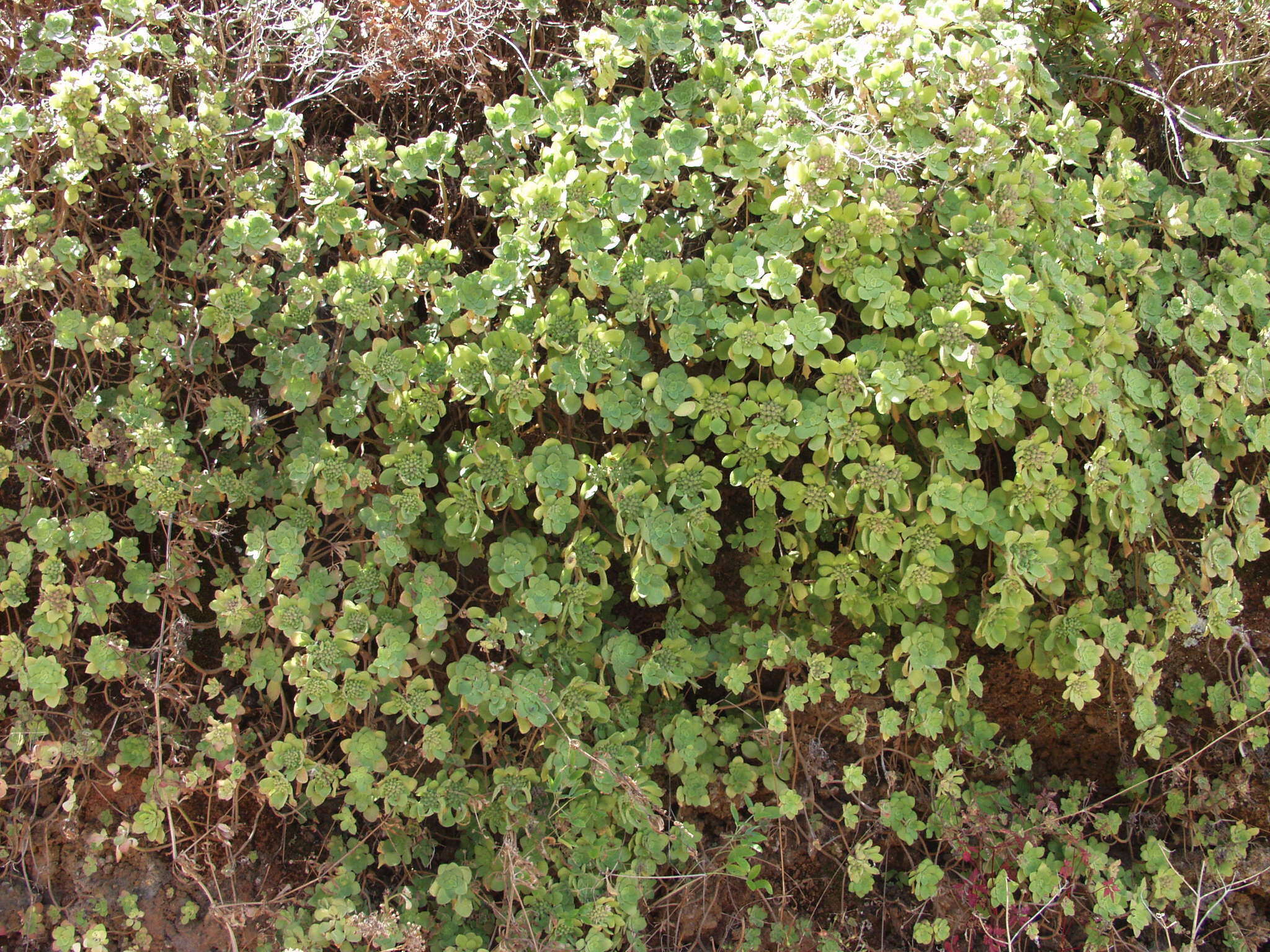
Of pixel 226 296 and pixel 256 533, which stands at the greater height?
pixel 226 296

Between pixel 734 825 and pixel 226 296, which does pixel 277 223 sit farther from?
pixel 734 825

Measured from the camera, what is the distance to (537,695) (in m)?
1.94

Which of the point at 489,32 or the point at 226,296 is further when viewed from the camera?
the point at 489,32

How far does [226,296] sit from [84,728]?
0.98 meters

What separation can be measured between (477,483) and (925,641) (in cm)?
98

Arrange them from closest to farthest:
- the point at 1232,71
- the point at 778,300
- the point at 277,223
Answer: the point at 778,300 < the point at 277,223 < the point at 1232,71

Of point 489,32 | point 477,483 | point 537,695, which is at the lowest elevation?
point 537,695

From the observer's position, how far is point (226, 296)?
1.97 m

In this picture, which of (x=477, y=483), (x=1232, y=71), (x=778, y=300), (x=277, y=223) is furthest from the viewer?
(x=1232, y=71)

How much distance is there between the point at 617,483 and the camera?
1.95 meters

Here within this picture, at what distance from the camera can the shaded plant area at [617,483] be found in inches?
75.6

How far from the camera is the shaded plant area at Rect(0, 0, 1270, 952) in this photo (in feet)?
6.30

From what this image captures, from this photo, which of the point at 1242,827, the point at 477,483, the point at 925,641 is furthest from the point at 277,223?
the point at 1242,827

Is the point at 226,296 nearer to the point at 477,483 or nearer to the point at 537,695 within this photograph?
the point at 477,483
